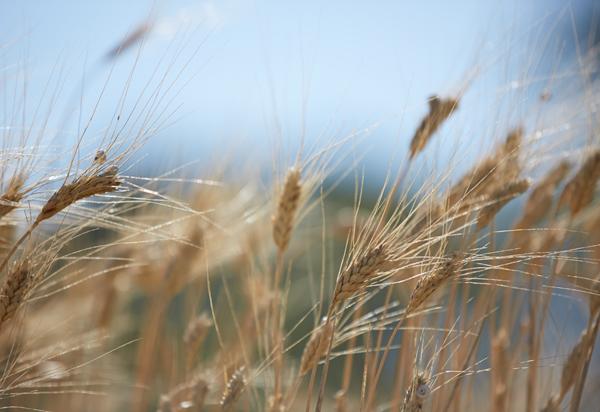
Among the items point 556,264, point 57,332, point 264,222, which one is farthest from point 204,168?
point 556,264

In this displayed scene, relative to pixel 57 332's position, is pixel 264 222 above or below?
above

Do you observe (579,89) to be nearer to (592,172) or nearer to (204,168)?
(592,172)

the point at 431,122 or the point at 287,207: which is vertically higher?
the point at 431,122

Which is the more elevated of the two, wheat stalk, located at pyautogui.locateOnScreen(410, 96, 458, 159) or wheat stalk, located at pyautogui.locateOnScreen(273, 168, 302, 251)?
wheat stalk, located at pyautogui.locateOnScreen(410, 96, 458, 159)

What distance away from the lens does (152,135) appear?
3.83 ft

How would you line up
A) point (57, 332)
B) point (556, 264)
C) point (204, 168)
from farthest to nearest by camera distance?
point (57, 332) → point (204, 168) → point (556, 264)

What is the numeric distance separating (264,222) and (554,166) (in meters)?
0.94

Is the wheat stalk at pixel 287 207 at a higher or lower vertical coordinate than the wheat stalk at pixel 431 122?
lower

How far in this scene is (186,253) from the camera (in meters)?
2.00

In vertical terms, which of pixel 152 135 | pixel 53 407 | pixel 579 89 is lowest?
pixel 53 407

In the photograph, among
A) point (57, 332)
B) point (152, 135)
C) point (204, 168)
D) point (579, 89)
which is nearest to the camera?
point (152, 135)

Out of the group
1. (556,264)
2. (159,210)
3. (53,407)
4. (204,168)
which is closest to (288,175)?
(556,264)

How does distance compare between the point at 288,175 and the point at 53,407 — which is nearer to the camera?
the point at 288,175

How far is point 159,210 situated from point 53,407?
737 mm
